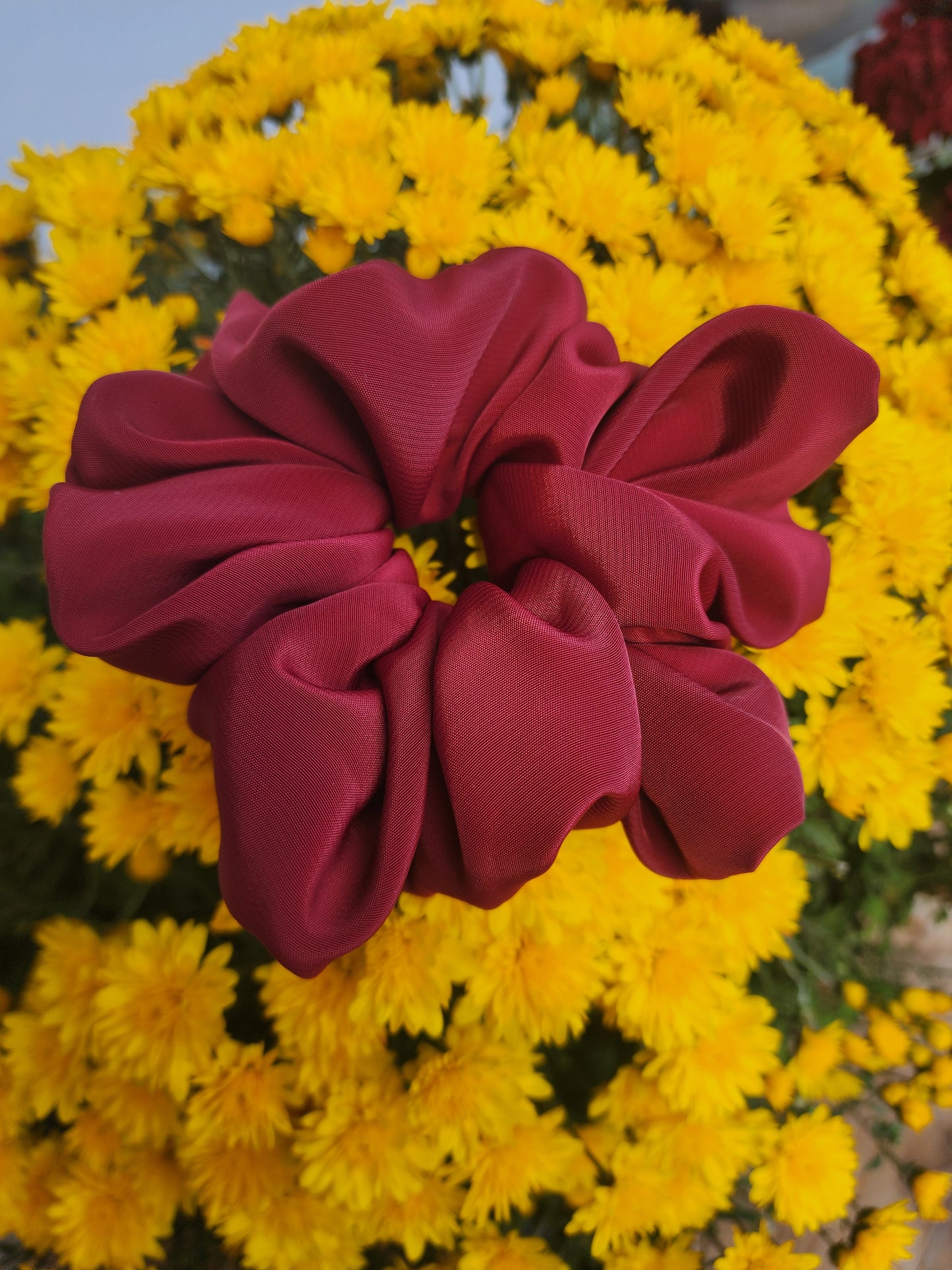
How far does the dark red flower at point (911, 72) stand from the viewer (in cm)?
86

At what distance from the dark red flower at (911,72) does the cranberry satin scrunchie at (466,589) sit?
2.50 feet

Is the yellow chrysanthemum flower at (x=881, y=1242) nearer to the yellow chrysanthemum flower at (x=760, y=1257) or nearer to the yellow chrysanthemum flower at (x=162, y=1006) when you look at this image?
the yellow chrysanthemum flower at (x=760, y=1257)

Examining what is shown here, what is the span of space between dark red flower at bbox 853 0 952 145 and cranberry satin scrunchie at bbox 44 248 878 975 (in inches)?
30.0

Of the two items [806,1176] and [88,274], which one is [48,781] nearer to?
[88,274]

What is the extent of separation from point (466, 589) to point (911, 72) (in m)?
0.95

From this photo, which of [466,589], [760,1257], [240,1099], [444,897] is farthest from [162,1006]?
[760,1257]

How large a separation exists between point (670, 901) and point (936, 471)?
30cm

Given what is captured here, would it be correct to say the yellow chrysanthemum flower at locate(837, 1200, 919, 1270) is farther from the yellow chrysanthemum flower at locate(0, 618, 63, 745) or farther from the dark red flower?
the dark red flower

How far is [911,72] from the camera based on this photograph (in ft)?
2.90

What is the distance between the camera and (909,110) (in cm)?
88

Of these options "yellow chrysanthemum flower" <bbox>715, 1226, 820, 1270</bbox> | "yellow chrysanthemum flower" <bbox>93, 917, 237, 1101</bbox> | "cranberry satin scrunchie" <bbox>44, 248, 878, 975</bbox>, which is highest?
"cranberry satin scrunchie" <bbox>44, 248, 878, 975</bbox>

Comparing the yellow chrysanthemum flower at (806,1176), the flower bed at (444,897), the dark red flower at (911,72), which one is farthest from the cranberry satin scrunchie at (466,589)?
the dark red flower at (911,72)

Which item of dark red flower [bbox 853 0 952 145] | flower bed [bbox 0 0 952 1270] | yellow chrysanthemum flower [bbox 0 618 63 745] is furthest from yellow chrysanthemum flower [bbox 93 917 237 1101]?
dark red flower [bbox 853 0 952 145]

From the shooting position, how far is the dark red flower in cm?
86
